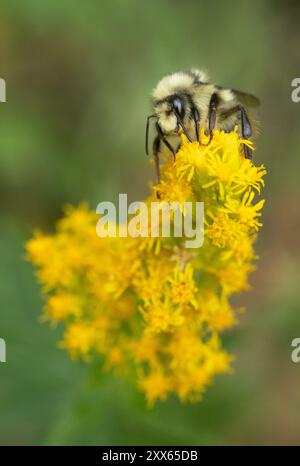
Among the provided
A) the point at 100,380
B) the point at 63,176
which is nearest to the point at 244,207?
the point at 100,380

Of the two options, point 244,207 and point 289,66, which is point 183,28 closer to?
point 289,66

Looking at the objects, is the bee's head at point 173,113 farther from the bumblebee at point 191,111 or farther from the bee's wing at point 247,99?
the bee's wing at point 247,99

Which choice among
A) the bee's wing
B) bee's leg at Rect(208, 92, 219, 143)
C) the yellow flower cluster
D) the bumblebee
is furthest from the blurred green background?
bee's leg at Rect(208, 92, 219, 143)

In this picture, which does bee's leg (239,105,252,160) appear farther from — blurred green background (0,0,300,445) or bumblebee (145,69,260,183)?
blurred green background (0,0,300,445)

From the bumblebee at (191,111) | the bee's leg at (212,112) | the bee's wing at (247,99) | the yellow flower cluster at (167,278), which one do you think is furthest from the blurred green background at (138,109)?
the bee's leg at (212,112)

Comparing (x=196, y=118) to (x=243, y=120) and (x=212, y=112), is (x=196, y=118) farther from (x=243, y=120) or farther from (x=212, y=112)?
(x=243, y=120)

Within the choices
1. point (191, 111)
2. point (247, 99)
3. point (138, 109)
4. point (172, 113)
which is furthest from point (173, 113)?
point (138, 109)
